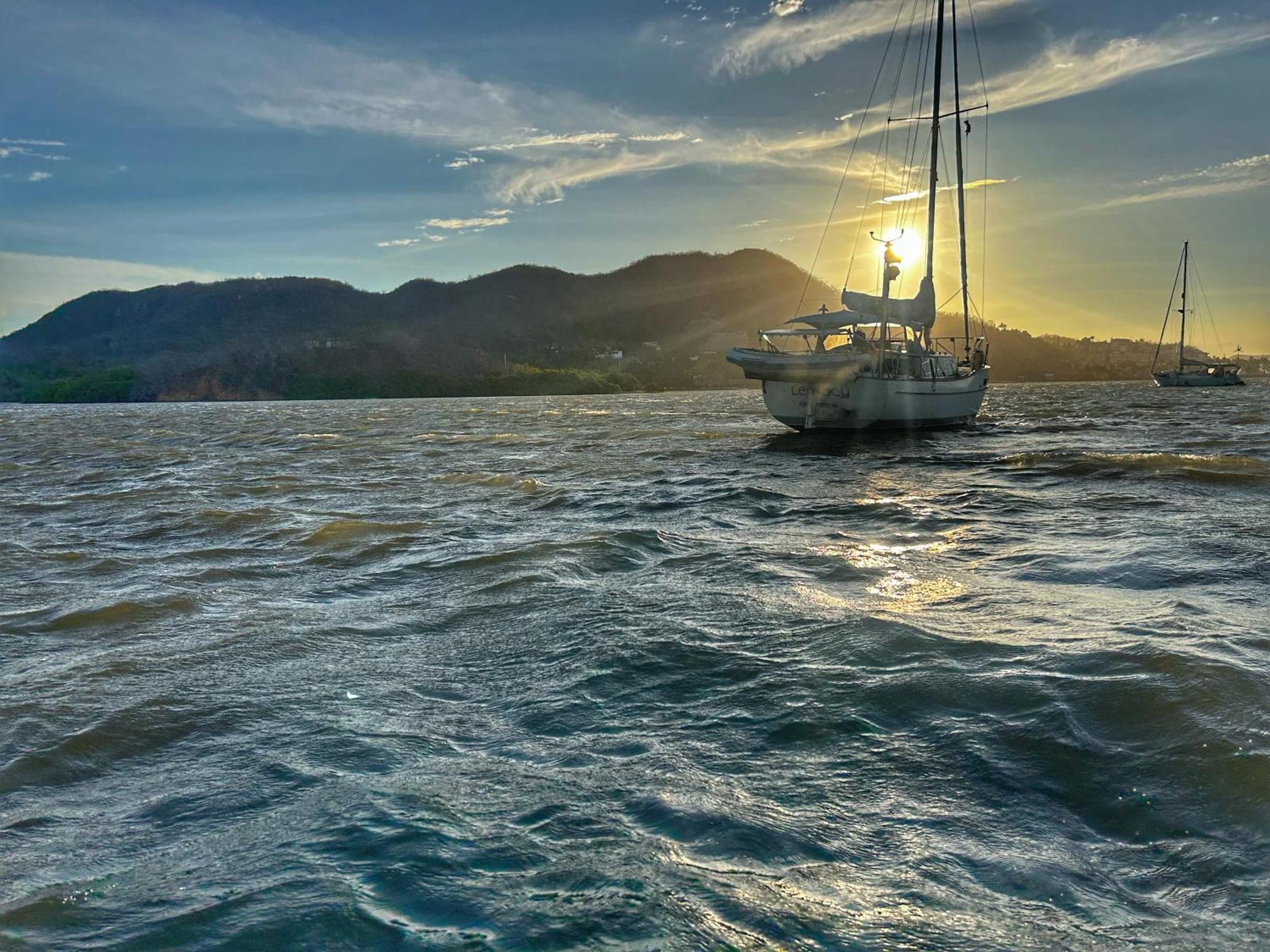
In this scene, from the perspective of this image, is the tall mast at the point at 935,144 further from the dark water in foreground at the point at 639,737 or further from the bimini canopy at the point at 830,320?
the dark water in foreground at the point at 639,737

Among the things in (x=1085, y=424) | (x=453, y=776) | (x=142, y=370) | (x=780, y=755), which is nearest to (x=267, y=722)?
(x=453, y=776)

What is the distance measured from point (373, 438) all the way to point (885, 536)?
27797mm

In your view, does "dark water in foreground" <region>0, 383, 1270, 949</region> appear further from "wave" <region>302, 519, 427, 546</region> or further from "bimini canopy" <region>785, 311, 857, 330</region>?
"bimini canopy" <region>785, 311, 857, 330</region>

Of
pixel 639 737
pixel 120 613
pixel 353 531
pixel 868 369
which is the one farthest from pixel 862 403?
pixel 639 737

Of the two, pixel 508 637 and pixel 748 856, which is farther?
pixel 508 637

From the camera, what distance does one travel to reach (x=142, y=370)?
186 m

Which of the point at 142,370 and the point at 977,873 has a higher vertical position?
the point at 142,370

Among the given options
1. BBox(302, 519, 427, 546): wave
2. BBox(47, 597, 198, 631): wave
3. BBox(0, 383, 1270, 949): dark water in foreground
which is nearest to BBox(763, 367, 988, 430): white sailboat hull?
BBox(0, 383, 1270, 949): dark water in foreground

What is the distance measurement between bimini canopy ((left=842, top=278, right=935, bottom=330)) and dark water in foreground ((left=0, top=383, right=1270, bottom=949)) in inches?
→ 873

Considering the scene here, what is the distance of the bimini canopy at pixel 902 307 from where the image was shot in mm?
32594

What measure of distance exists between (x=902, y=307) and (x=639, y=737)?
32421mm

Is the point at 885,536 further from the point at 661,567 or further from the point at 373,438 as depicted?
the point at 373,438

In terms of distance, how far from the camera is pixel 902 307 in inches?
1341

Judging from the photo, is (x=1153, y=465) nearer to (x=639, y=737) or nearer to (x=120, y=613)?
(x=639, y=737)
